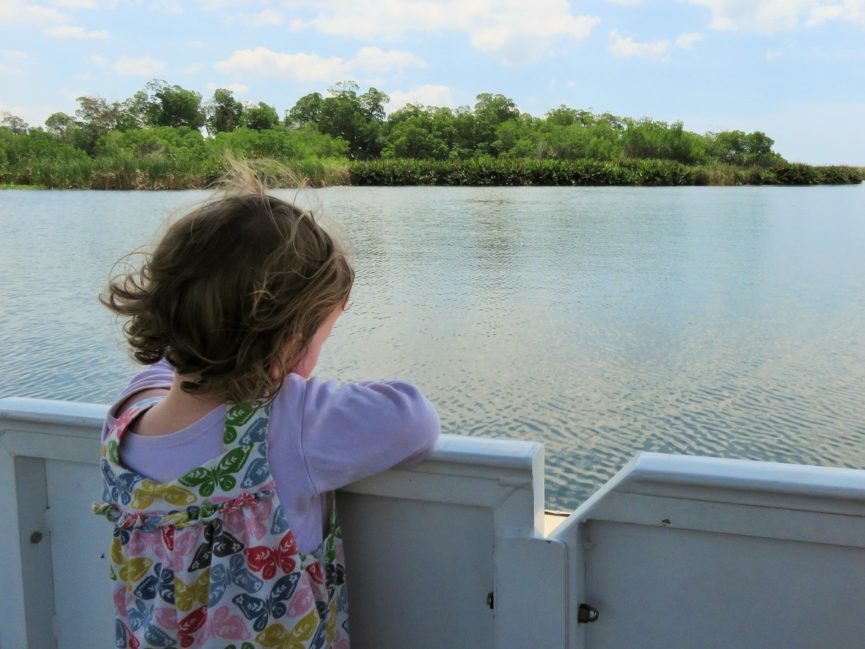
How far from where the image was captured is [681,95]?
18.1 ft

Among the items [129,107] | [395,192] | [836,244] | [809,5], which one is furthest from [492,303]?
[129,107]

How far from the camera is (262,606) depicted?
52 cm

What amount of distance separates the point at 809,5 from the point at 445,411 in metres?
3.62

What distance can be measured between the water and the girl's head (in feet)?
0.30

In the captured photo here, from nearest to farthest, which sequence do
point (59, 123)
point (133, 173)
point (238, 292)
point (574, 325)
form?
point (238, 292)
point (574, 325)
point (133, 173)
point (59, 123)

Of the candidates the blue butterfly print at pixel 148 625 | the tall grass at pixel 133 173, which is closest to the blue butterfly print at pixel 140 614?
the blue butterfly print at pixel 148 625

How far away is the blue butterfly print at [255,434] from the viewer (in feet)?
1.68

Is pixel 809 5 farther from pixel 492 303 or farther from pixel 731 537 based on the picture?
pixel 731 537

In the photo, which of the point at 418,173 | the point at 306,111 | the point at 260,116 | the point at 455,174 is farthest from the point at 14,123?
the point at 455,174

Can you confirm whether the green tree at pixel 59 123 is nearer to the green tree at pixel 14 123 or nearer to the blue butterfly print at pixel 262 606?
the green tree at pixel 14 123

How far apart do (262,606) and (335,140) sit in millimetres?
7067

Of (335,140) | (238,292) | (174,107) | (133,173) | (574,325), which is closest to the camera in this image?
(238,292)

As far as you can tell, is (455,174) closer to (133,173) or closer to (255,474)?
(133,173)

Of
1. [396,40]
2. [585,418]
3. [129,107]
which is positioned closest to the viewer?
[585,418]
